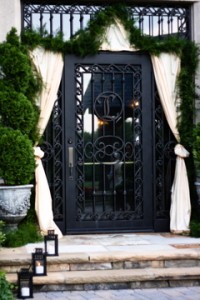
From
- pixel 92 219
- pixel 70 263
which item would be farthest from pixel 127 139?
pixel 70 263

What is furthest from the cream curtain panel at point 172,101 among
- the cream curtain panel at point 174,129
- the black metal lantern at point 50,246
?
the black metal lantern at point 50,246

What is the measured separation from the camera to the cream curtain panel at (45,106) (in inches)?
271

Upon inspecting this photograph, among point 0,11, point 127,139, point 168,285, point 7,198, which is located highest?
point 0,11

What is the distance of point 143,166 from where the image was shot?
7375mm

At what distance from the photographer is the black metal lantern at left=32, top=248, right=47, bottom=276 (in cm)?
529

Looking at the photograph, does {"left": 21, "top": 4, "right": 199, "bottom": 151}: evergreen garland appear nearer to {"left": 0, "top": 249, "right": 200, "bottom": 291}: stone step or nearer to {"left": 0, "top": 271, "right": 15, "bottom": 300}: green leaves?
{"left": 0, "top": 249, "right": 200, "bottom": 291}: stone step

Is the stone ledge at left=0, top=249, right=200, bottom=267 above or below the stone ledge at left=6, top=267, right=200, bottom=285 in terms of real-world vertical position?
above

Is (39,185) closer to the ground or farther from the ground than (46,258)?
farther from the ground

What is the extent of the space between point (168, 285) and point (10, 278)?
162 cm

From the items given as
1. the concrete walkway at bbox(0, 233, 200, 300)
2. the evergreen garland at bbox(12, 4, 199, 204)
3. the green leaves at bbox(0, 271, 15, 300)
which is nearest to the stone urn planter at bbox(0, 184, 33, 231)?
the concrete walkway at bbox(0, 233, 200, 300)

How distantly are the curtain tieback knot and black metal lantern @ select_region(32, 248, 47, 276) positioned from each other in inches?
107

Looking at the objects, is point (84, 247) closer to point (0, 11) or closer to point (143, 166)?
point (143, 166)

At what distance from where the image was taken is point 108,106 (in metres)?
7.31

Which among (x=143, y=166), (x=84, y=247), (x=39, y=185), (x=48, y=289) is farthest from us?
(x=143, y=166)
